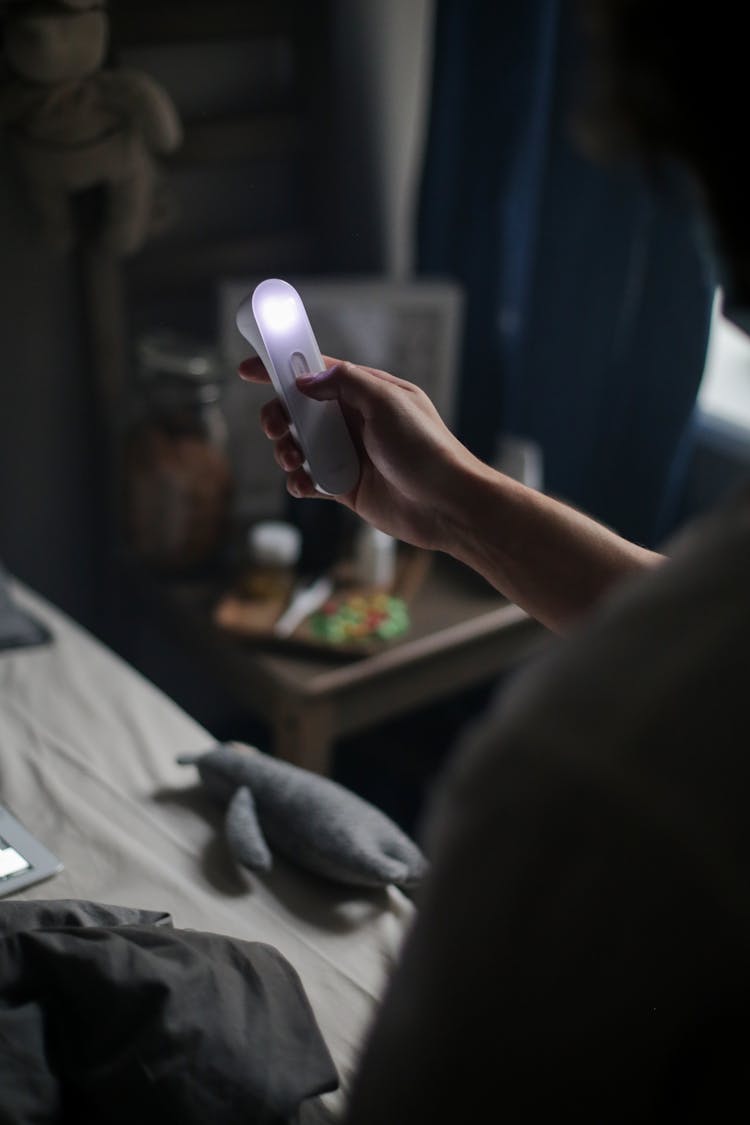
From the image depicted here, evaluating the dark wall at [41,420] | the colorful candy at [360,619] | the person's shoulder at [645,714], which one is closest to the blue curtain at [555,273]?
the colorful candy at [360,619]

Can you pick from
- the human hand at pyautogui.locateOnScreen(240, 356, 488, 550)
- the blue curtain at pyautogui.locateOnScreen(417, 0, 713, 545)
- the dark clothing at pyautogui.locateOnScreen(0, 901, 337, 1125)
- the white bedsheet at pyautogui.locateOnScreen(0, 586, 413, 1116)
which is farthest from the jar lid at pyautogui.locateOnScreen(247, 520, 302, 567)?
the dark clothing at pyautogui.locateOnScreen(0, 901, 337, 1125)

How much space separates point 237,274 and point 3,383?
14.1 inches

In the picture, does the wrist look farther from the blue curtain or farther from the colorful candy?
the blue curtain

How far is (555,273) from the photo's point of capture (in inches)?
67.1

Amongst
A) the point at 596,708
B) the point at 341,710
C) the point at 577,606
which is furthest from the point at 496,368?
the point at 596,708

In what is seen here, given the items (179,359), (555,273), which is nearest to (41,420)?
(179,359)

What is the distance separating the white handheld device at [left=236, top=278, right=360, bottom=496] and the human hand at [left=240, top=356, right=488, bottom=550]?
11 mm

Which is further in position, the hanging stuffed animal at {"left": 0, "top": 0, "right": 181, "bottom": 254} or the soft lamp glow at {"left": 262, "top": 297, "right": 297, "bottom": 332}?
the hanging stuffed animal at {"left": 0, "top": 0, "right": 181, "bottom": 254}

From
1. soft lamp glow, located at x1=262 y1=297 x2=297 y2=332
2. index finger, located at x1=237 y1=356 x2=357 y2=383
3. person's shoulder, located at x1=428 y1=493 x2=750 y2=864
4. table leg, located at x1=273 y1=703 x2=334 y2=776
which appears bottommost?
table leg, located at x1=273 y1=703 x2=334 y2=776

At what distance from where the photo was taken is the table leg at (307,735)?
1429 mm

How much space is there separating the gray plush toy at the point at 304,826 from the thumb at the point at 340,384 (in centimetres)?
32

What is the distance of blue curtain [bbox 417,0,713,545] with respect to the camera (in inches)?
62.9

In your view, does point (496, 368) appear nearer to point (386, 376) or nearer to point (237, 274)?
point (237, 274)

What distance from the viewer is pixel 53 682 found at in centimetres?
123
